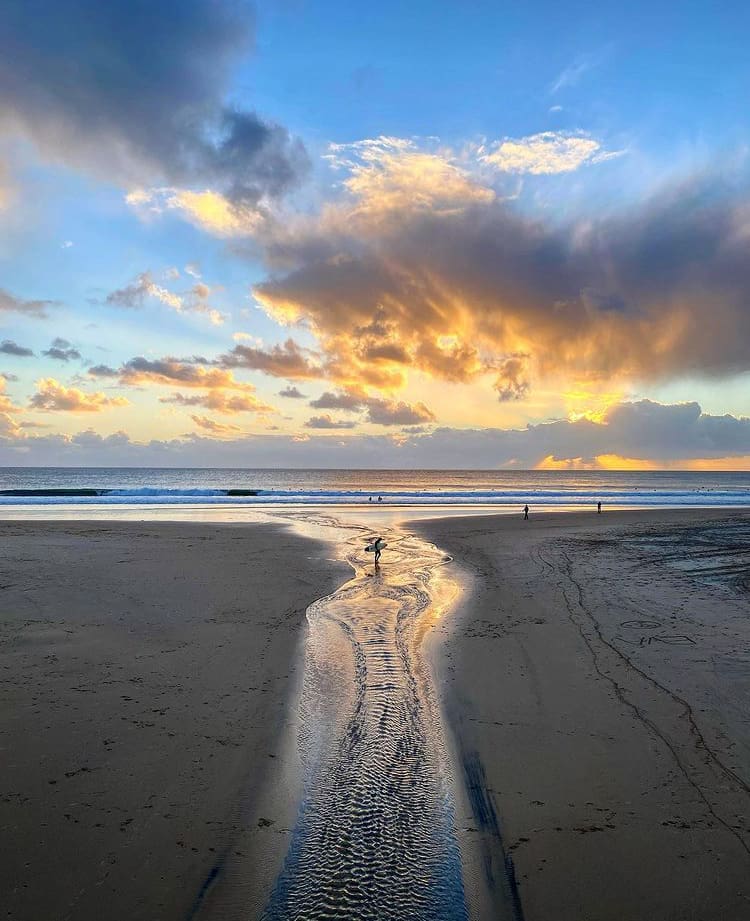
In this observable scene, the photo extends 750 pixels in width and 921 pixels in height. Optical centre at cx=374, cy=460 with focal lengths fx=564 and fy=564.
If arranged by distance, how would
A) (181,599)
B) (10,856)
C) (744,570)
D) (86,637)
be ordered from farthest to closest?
(744,570) < (181,599) < (86,637) < (10,856)

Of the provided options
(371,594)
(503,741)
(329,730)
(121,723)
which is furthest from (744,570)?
(121,723)

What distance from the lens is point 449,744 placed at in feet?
20.6

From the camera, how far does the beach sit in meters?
4.06

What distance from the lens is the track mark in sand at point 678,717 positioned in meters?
5.20

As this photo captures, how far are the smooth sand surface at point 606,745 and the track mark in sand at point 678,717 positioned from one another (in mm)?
20

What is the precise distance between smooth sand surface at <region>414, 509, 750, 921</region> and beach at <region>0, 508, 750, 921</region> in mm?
26

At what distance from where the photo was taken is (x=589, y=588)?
14.1 meters

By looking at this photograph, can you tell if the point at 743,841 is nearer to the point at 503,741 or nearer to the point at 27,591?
the point at 503,741

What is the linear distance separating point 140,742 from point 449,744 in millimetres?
3354

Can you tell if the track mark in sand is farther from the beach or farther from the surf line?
the surf line

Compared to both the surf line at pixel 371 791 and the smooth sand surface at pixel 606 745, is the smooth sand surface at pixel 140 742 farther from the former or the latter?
the smooth sand surface at pixel 606 745

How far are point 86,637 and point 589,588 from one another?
1124 cm

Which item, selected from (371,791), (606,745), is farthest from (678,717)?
(371,791)

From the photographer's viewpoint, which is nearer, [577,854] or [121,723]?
[577,854]
